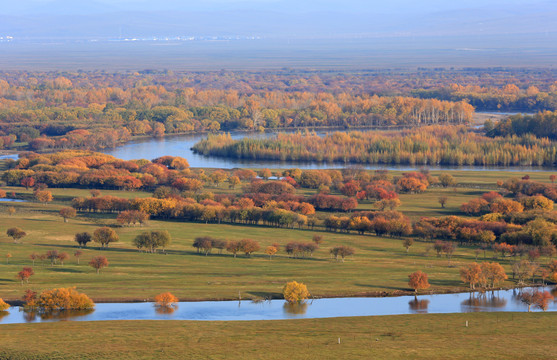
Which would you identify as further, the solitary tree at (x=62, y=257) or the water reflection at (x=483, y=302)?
the solitary tree at (x=62, y=257)

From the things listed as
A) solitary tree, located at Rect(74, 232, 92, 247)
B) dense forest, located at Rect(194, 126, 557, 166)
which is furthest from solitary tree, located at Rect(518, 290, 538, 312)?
dense forest, located at Rect(194, 126, 557, 166)

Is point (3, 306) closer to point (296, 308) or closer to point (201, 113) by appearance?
point (296, 308)

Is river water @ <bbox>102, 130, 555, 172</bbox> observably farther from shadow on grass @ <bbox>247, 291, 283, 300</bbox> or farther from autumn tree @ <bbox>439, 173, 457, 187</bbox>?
shadow on grass @ <bbox>247, 291, 283, 300</bbox>

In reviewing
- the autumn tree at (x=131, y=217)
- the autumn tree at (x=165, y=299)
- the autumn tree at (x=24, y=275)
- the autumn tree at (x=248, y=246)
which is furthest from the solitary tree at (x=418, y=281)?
the autumn tree at (x=131, y=217)

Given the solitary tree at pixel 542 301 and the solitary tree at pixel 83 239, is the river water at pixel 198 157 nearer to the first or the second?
the solitary tree at pixel 83 239

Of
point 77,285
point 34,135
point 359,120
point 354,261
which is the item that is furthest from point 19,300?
point 359,120

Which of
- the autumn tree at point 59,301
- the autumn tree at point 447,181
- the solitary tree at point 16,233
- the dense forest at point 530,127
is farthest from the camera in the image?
the dense forest at point 530,127
